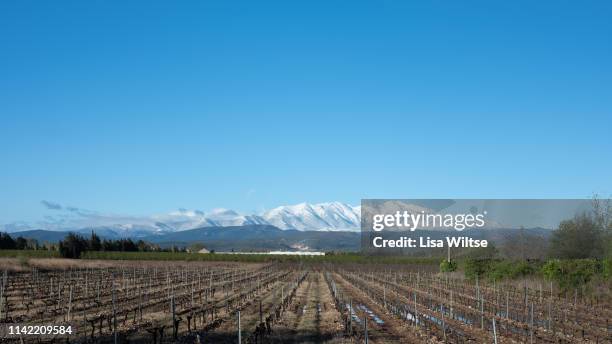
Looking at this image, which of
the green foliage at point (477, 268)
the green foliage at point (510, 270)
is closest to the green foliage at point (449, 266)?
the green foliage at point (477, 268)

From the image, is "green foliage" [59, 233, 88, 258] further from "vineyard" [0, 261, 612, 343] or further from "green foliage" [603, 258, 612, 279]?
"green foliage" [603, 258, 612, 279]

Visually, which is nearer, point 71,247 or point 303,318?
point 303,318

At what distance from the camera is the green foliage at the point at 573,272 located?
34.3 m

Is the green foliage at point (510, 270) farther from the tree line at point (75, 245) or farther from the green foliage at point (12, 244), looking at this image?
the green foliage at point (12, 244)

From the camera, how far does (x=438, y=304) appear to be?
31.5 meters

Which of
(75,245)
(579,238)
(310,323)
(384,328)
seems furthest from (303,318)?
(75,245)

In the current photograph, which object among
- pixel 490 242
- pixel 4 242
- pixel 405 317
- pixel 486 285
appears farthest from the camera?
pixel 4 242

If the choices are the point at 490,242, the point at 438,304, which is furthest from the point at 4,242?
the point at 438,304

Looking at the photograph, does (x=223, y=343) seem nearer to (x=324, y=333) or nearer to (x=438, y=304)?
(x=324, y=333)

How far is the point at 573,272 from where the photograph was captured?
35.0 meters

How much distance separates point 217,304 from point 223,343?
1135 cm

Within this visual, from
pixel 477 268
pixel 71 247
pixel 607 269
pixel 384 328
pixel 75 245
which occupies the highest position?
pixel 75 245

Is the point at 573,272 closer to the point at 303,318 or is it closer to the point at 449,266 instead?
the point at 303,318

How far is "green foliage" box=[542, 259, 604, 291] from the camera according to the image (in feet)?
113
